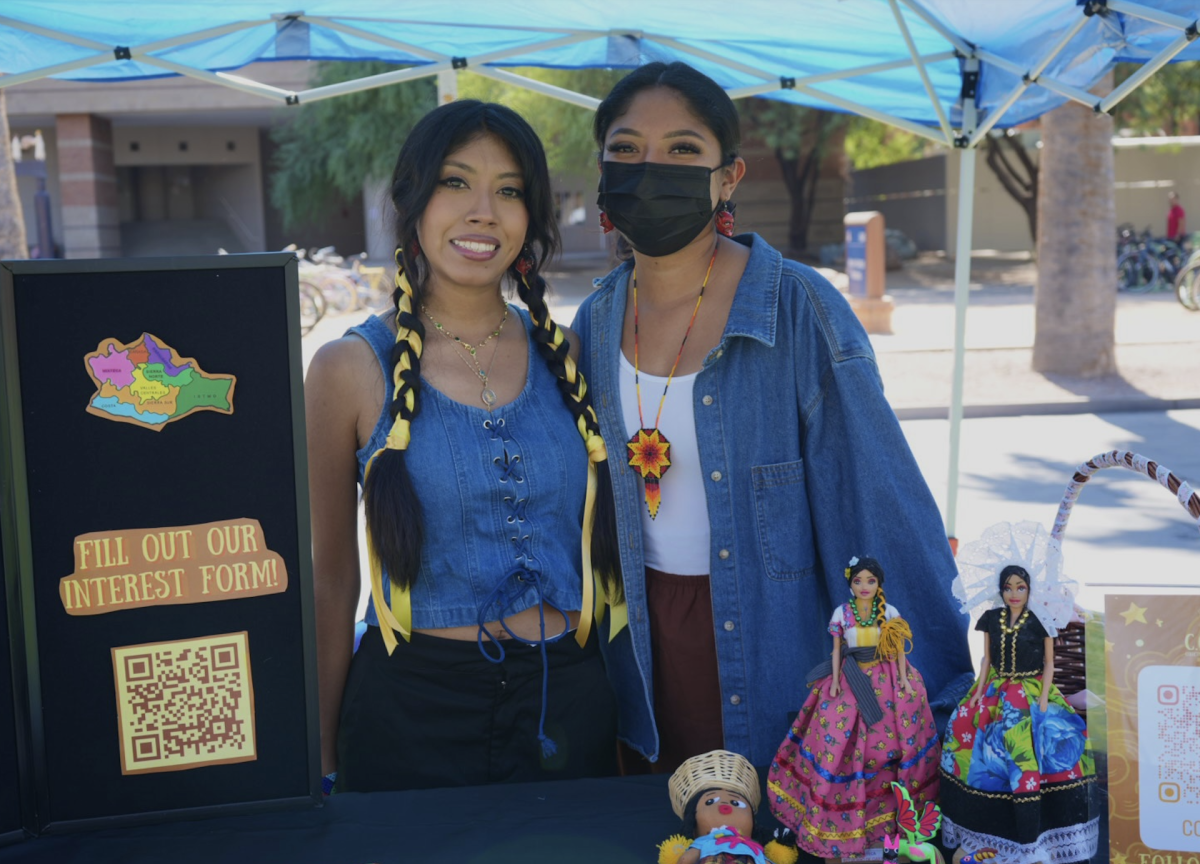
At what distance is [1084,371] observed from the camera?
1131 centimetres

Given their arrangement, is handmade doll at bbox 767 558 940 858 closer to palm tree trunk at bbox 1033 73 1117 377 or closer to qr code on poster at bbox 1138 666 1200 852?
qr code on poster at bbox 1138 666 1200 852

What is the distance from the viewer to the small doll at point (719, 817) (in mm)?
1428

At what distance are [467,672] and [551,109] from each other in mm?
22093

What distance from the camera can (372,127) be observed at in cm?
2559

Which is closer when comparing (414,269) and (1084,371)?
(414,269)

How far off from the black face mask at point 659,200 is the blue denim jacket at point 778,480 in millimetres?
162

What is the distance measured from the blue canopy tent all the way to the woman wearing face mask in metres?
2.03

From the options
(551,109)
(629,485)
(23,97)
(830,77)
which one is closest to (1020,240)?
(551,109)

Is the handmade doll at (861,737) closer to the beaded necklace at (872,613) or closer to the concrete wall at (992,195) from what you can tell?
the beaded necklace at (872,613)

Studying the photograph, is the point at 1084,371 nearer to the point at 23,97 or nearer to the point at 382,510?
the point at 382,510

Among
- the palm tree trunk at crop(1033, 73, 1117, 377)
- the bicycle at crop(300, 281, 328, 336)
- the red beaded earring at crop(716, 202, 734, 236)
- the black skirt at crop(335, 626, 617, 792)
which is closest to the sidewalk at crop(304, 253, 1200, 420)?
the bicycle at crop(300, 281, 328, 336)

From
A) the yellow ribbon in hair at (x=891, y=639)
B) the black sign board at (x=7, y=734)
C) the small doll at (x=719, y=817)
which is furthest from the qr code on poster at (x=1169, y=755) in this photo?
the black sign board at (x=7, y=734)

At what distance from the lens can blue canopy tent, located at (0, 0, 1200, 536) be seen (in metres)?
4.01

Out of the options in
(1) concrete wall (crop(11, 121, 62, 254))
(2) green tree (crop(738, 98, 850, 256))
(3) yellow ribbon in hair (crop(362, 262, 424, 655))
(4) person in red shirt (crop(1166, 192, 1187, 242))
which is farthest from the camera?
(1) concrete wall (crop(11, 121, 62, 254))
